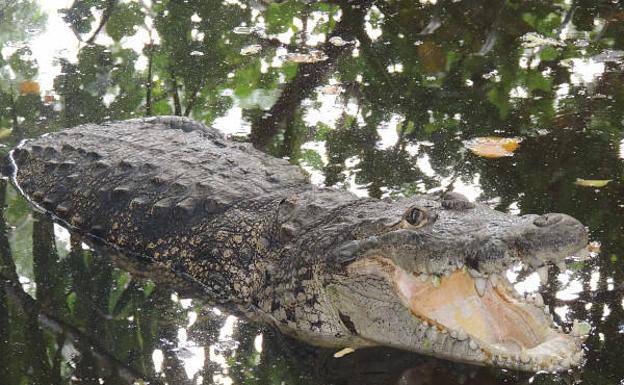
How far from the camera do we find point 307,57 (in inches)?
321

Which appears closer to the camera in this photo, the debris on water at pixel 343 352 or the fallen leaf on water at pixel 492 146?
the debris on water at pixel 343 352

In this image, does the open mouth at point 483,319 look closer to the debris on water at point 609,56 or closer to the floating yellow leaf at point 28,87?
the debris on water at point 609,56

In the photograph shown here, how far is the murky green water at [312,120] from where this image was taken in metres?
4.32

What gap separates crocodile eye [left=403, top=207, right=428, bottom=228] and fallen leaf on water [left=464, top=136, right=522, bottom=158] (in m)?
2.06

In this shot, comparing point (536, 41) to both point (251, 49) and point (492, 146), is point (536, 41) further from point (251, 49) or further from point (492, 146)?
point (251, 49)

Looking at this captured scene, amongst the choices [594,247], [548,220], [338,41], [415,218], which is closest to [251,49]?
[338,41]

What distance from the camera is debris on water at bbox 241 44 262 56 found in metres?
8.41

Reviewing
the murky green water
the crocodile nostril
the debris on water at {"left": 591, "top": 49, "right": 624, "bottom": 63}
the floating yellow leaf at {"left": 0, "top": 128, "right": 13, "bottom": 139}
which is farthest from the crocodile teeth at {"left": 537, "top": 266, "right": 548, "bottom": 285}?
the floating yellow leaf at {"left": 0, "top": 128, "right": 13, "bottom": 139}

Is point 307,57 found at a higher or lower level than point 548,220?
lower

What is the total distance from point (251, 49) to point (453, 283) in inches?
193

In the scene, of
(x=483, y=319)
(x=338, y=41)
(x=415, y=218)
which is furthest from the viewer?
(x=338, y=41)

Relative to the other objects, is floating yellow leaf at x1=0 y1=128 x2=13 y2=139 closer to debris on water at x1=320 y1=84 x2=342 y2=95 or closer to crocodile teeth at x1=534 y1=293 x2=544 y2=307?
debris on water at x1=320 y1=84 x2=342 y2=95

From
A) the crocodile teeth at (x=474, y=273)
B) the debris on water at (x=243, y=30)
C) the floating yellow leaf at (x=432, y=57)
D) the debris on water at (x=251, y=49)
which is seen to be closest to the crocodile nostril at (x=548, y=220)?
the crocodile teeth at (x=474, y=273)

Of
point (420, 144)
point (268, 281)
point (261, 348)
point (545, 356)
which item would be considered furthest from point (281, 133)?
point (545, 356)
